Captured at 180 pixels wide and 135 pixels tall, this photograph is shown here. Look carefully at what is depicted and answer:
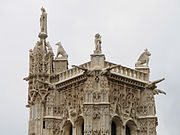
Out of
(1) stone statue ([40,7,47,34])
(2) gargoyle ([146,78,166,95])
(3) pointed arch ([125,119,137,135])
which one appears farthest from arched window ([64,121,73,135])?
(1) stone statue ([40,7,47,34])

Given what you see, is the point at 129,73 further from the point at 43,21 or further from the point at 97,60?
the point at 43,21

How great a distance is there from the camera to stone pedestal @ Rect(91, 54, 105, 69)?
54.5 meters

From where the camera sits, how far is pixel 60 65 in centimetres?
5797

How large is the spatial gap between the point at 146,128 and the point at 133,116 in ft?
3.78

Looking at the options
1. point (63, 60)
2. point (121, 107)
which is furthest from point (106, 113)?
point (63, 60)

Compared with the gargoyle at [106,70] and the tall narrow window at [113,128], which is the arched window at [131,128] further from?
the gargoyle at [106,70]

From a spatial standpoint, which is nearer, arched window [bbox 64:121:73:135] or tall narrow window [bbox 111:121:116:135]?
tall narrow window [bbox 111:121:116:135]

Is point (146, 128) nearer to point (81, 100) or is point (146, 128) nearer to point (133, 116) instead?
point (133, 116)

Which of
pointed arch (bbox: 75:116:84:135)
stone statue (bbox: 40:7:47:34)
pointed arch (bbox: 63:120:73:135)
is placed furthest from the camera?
stone statue (bbox: 40:7:47:34)

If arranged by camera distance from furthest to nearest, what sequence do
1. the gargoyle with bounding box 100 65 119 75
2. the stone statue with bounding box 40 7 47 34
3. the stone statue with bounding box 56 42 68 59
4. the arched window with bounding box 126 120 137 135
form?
the stone statue with bounding box 56 42 68 59, the stone statue with bounding box 40 7 47 34, the arched window with bounding box 126 120 137 135, the gargoyle with bounding box 100 65 119 75

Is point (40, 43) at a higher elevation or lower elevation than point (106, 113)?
higher

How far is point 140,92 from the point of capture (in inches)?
2235

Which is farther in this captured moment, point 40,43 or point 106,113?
point 40,43

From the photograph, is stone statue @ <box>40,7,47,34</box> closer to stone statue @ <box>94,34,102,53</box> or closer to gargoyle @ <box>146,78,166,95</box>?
stone statue @ <box>94,34,102,53</box>
